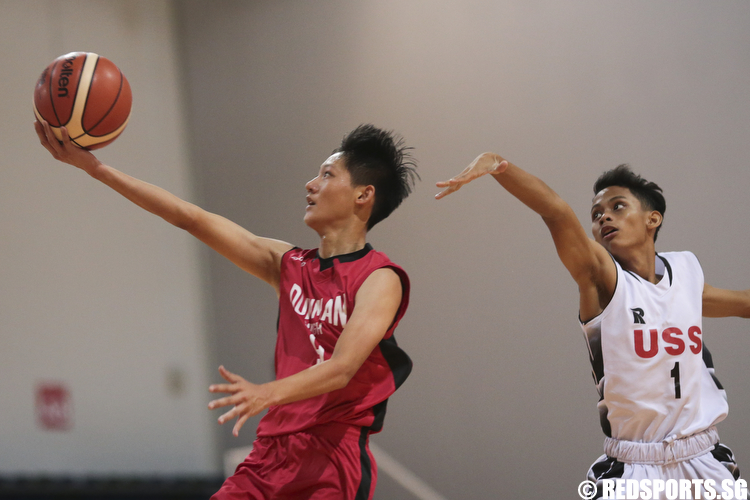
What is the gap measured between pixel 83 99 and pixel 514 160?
2.35 meters

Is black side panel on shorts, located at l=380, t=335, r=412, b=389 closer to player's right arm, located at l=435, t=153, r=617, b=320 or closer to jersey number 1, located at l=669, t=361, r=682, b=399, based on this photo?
player's right arm, located at l=435, t=153, r=617, b=320

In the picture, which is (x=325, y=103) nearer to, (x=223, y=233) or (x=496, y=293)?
(x=496, y=293)

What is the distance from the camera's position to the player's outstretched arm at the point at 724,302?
8.89 ft

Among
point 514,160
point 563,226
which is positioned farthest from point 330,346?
point 514,160

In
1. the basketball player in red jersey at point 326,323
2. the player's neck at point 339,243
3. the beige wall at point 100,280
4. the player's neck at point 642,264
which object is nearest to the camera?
the basketball player in red jersey at point 326,323

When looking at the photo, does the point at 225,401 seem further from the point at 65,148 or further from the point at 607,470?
the point at 607,470

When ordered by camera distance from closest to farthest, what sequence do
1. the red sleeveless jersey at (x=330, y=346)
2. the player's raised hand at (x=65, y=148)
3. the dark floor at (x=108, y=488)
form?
the red sleeveless jersey at (x=330, y=346) → the player's raised hand at (x=65, y=148) → the dark floor at (x=108, y=488)

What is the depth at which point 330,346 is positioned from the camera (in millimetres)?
2047

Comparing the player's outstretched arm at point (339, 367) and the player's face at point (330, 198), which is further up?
the player's face at point (330, 198)

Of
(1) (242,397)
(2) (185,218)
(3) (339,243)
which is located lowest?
(1) (242,397)

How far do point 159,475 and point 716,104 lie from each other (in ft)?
14.0

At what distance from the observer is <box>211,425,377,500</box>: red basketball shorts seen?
1919 mm

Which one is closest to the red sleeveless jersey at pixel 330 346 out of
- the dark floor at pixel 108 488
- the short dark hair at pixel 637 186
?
the short dark hair at pixel 637 186

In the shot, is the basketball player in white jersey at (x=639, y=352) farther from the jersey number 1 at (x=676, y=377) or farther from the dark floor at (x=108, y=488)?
the dark floor at (x=108, y=488)
